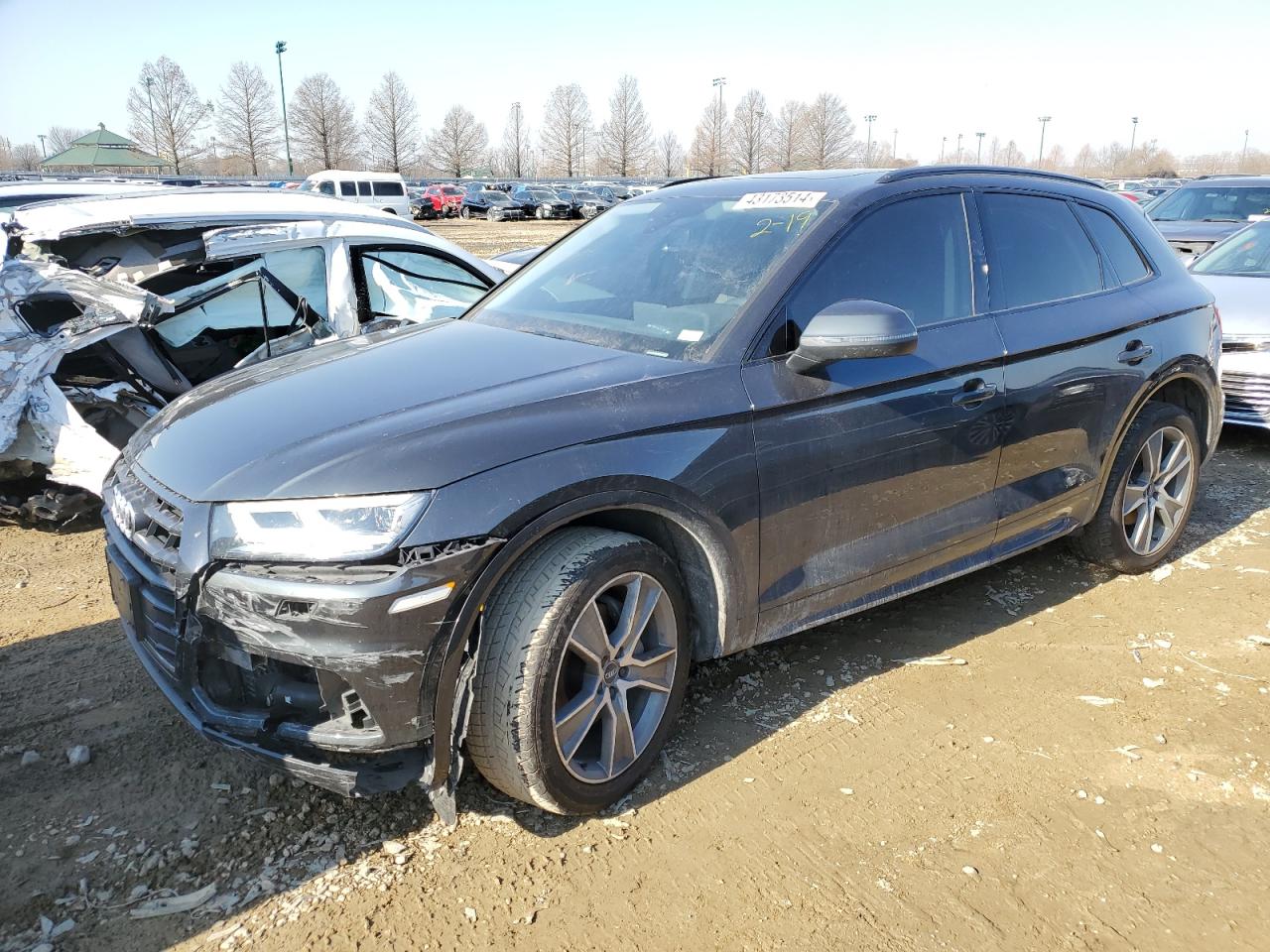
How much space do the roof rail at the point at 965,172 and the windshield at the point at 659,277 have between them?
1.30 ft

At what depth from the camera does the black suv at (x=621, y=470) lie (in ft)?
Result: 7.73

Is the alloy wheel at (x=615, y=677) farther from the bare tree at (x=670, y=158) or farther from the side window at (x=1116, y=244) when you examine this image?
the bare tree at (x=670, y=158)

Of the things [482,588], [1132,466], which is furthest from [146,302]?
[1132,466]

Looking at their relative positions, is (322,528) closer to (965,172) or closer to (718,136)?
(965,172)

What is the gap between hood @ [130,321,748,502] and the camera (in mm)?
2400

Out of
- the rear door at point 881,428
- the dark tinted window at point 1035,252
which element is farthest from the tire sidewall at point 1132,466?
the rear door at point 881,428

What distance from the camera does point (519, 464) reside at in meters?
2.46

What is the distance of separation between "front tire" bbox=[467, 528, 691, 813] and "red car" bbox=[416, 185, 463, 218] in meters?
42.0

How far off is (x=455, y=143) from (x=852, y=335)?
85124mm

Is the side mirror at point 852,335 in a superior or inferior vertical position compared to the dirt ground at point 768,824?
superior

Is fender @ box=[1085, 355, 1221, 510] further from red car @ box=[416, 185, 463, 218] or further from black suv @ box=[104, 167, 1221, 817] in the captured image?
red car @ box=[416, 185, 463, 218]

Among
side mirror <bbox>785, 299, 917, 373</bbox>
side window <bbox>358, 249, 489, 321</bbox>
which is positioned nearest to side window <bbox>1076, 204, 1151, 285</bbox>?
side mirror <bbox>785, 299, 917, 373</bbox>

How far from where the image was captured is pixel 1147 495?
14.7ft

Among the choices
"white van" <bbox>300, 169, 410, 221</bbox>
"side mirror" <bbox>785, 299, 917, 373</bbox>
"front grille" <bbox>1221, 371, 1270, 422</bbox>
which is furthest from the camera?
"white van" <bbox>300, 169, 410, 221</bbox>
